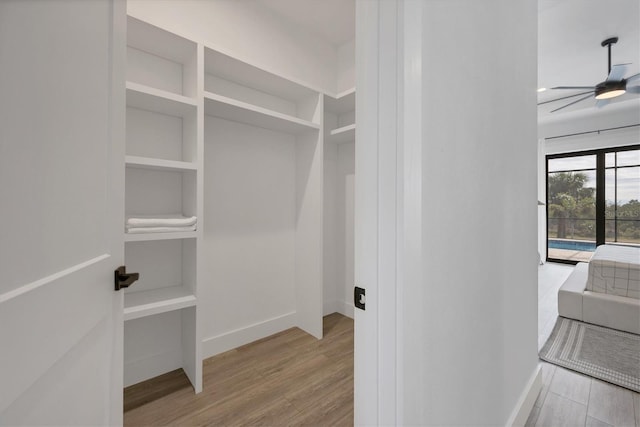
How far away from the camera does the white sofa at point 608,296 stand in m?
2.44

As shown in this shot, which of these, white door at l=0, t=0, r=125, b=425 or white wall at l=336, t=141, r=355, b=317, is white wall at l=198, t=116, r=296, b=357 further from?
white door at l=0, t=0, r=125, b=425

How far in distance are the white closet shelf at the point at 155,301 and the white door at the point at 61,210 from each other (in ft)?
2.58

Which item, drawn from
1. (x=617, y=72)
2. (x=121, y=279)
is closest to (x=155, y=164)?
(x=121, y=279)

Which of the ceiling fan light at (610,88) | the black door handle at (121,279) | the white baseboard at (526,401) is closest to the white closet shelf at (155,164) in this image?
the black door handle at (121,279)

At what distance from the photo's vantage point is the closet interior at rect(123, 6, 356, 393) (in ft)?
5.59

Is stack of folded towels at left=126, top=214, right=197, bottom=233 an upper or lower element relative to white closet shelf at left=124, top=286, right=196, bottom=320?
upper

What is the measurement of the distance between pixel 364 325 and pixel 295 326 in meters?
2.04

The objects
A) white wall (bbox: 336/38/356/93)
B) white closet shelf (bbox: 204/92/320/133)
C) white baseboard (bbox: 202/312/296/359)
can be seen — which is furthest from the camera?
Answer: white wall (bbox: 336/38/356/93)

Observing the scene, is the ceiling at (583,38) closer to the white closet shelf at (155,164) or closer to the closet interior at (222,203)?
the closet interior at (222,203)

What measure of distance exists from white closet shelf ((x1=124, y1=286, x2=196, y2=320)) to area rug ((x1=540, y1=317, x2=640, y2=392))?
2.62 m

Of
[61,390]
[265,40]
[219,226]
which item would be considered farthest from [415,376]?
[265,40]

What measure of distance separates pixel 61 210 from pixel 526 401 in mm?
2149

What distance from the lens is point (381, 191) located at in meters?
0.73

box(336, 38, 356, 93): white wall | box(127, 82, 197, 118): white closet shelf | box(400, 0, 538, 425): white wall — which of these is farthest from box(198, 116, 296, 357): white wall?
box(400, 0, 538, 425): white wall
